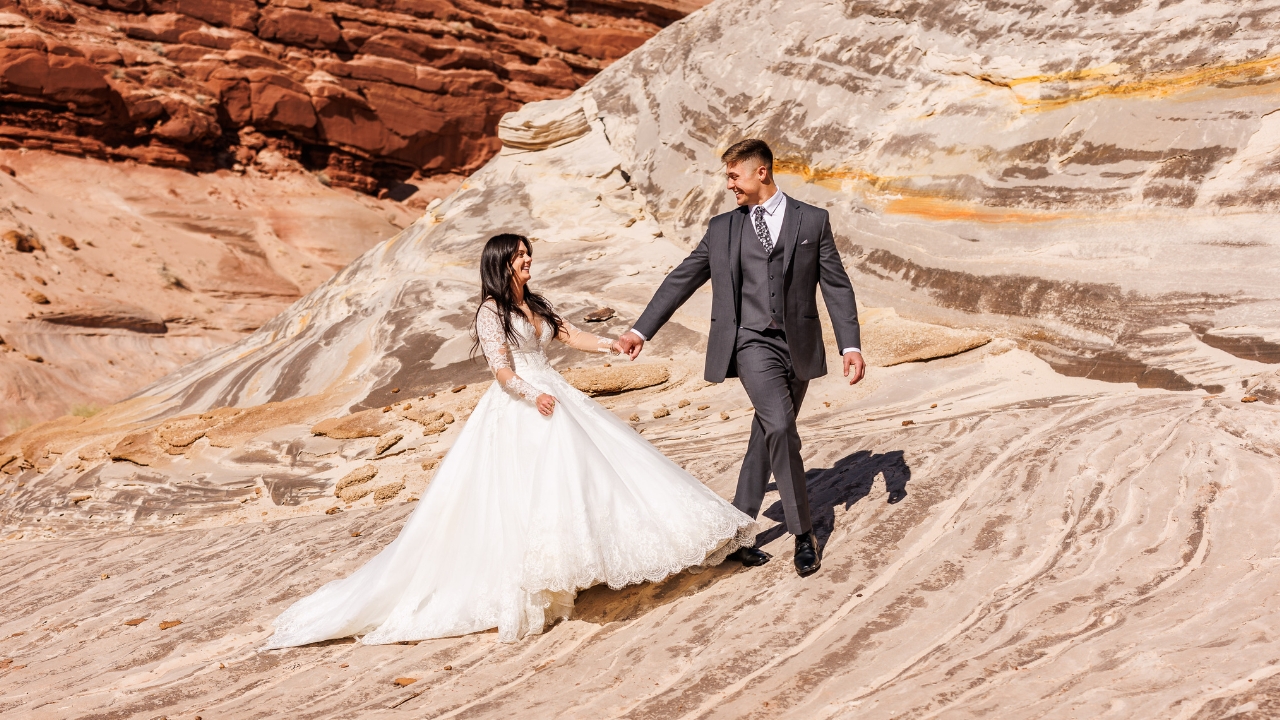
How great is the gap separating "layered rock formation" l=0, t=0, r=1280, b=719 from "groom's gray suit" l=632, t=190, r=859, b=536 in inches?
18.1

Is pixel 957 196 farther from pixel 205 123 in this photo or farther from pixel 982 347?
pixel 205 123

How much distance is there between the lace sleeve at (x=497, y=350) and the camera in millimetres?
4246

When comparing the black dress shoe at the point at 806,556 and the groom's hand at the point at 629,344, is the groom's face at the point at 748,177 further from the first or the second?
the black dress shoe at the point at 806,556

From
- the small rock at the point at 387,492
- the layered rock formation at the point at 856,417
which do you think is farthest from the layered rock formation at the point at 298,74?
the small rock at the point at 387,492

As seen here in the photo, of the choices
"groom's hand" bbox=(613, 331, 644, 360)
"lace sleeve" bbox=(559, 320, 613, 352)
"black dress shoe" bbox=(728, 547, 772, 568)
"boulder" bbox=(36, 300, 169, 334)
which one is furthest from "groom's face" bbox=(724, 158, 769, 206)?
"boulder" bbox=(36, 300, 169, 334)

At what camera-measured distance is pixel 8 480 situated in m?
9.25

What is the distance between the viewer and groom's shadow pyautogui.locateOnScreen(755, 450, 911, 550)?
4.87 metres

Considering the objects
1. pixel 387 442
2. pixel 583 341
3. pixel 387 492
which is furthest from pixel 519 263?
pixel 387 442

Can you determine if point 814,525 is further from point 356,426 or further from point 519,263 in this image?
point 356,426

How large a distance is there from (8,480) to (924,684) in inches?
356

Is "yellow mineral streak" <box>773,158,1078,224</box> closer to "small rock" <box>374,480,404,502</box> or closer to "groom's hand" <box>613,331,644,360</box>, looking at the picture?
"groom's hand" <box>613,331,644,360</box>

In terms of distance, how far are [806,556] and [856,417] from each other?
264cm

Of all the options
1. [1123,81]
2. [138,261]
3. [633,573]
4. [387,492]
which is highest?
[1123,81]

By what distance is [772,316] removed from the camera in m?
4.30
